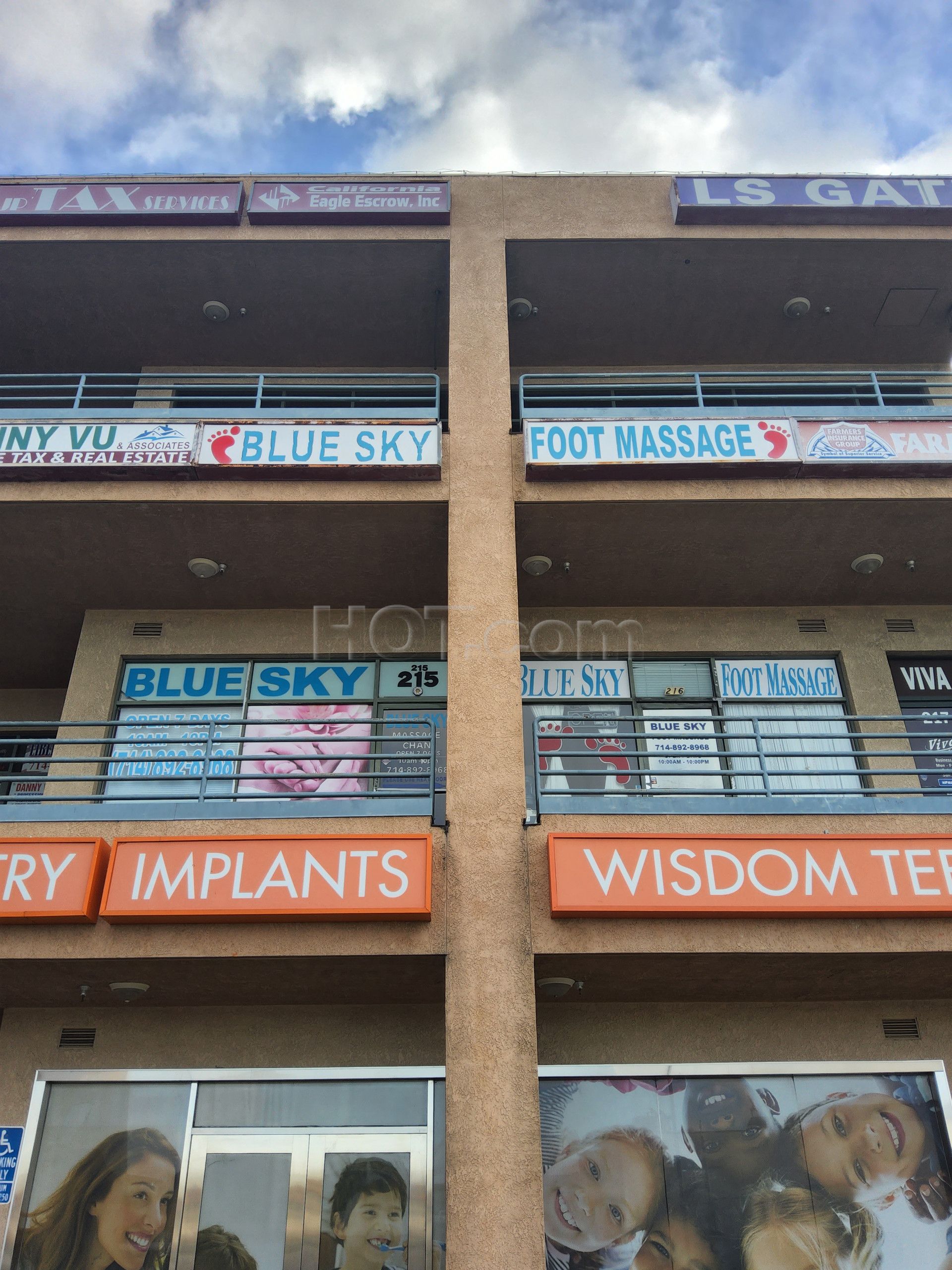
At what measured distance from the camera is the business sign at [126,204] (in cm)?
1180

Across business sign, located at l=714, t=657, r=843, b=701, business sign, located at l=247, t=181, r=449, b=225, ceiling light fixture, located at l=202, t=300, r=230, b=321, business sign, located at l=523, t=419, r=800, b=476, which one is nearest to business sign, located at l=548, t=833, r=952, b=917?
business sign, located at l=714, t=657, r=843, b=701

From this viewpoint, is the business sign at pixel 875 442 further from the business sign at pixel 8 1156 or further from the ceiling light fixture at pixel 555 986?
the business sign at pixel 8 1156

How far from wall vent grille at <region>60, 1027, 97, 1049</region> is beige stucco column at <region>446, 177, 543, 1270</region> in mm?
4387

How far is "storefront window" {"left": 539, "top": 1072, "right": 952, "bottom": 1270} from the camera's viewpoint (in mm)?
8562

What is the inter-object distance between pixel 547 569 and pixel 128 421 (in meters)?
5.24

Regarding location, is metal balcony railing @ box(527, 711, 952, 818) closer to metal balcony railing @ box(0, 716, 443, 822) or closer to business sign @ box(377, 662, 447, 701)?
business sign @ box(377, 662, 447, 701)

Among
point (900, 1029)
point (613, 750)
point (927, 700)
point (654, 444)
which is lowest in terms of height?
point (900, 1029)

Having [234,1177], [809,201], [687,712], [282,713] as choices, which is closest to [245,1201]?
[234,1177]

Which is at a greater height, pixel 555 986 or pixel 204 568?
pixel 204 568

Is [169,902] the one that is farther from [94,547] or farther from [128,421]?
[128,421]

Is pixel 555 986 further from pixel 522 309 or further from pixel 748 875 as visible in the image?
pixel 522 309

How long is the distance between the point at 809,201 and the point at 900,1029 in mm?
10113

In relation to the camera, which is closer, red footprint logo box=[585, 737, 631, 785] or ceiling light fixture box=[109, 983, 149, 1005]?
ceiling light fixture box=[109, 983, 149, 1005]

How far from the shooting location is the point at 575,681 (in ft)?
38.3
